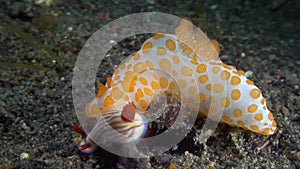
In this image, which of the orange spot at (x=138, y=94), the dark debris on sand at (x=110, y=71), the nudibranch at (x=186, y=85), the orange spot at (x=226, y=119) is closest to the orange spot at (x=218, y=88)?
the nudibranch at (x=186, y=85)

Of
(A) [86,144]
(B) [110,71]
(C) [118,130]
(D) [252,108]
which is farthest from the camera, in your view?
(B) [110,71]

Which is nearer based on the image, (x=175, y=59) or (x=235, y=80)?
(x=235, y=80)

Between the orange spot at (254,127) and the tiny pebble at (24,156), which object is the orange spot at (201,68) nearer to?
the orange spot at (254,127)

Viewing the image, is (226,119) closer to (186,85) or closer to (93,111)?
(186,85)

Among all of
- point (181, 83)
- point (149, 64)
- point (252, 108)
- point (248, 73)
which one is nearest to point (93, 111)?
point (149, 64)

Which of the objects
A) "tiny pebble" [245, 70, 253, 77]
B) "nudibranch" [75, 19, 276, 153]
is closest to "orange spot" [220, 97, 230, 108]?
"nudibranch" [75, 19, 276, 153]

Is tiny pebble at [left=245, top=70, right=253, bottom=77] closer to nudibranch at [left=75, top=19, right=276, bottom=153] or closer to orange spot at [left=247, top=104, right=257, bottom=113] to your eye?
nudibranch at [left=75, top=19, right=276, bottom=153]

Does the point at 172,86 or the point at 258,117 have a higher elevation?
the point at 172,86

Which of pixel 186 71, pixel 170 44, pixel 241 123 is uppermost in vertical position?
pixel 170 44

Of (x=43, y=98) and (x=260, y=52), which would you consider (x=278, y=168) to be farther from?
(x=43, y=98)
